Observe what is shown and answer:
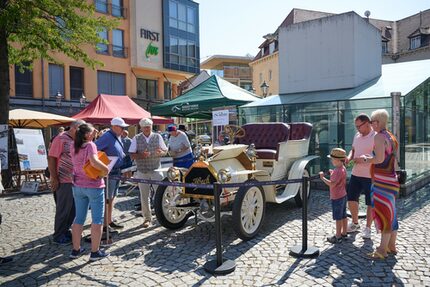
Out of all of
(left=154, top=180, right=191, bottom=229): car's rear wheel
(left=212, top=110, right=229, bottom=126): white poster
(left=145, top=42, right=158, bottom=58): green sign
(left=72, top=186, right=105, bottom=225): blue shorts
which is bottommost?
(left=154, top=180, right=191, bottom=229): car's rear wheel

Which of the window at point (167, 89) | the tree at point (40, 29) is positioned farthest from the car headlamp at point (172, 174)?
the window at point (167, 89)

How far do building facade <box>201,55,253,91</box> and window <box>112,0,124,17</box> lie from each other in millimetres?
19578

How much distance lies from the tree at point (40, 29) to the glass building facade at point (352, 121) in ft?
20.7

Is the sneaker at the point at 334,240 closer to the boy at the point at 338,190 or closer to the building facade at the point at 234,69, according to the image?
the boy at the point at 338,190

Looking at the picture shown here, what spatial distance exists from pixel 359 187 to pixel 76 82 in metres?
23.4

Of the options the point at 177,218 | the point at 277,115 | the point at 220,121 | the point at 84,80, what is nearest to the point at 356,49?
the point at 277,115

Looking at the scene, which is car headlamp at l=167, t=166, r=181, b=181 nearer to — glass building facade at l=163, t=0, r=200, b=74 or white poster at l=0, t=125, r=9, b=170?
white poster at l=0, t=125, r=9, b=170

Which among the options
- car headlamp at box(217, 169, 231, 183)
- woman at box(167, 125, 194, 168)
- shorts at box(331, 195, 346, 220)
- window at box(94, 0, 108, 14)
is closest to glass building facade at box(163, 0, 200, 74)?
window at box(94, 0, 108, 14)

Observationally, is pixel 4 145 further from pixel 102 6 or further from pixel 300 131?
pixel 102 6

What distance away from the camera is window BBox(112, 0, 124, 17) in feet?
88.8

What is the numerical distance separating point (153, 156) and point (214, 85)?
632cm

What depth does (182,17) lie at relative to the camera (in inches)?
1204

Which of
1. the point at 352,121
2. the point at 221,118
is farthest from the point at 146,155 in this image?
the point at 352,121

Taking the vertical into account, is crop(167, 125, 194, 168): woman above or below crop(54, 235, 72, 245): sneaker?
above
